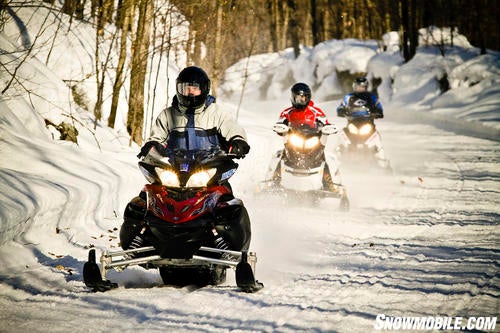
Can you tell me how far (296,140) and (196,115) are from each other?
407 cm

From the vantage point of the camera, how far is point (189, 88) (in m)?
5.25

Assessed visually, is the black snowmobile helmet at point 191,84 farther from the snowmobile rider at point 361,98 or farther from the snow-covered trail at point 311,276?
the snowmobile rider at point 361,98

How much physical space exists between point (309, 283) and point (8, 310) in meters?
2.54

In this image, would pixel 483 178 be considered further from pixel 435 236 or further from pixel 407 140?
pixel 407 140

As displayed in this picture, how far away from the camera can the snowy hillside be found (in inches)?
157

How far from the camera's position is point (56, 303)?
4.24 metres

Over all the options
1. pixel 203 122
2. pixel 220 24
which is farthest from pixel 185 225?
pixel 220 24

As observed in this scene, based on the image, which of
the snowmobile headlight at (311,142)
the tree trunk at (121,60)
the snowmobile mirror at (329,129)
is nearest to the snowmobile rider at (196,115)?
the snowmobile mirror at (329,129)

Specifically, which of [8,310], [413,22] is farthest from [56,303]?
[413,22]

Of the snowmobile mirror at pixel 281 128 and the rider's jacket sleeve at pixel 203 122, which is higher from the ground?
the snowmobile mirror at pixel 281 128

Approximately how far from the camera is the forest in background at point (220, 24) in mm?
11727

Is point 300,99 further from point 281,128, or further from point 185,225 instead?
point 185,225

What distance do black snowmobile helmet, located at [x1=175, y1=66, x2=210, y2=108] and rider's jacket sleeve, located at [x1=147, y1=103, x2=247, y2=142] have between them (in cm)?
8

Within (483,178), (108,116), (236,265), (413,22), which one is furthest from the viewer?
(413,22)
